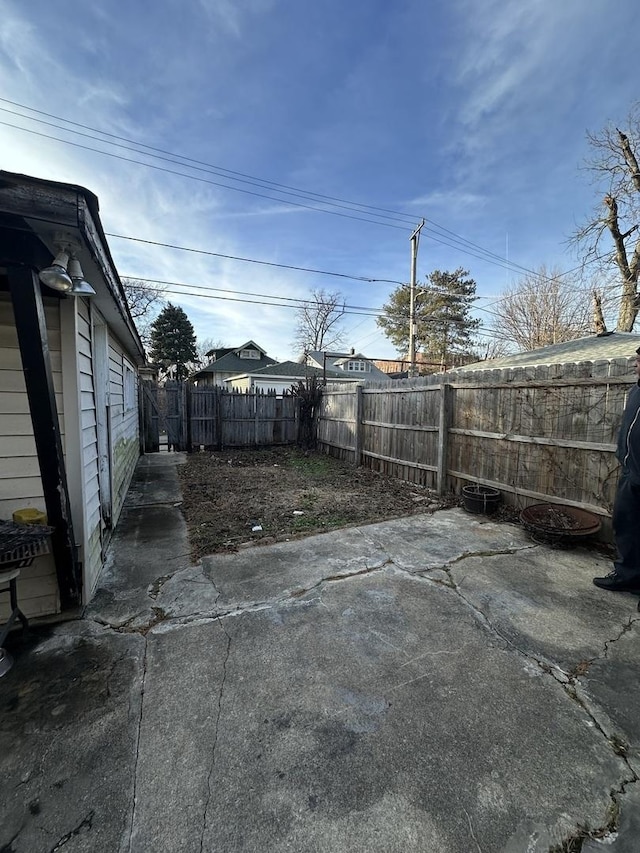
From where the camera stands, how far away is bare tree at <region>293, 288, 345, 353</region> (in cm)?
2969

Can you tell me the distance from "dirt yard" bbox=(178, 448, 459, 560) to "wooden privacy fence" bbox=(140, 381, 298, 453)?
157 cm

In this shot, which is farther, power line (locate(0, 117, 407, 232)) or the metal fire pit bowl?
power line (locate(0, 117, 407, 232))

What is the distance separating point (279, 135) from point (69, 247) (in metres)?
9.47

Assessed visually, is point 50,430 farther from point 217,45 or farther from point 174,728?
point 217,45

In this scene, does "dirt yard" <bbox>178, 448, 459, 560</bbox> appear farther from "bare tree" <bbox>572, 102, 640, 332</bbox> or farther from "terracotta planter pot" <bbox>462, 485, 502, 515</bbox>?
"bare tree" <bbox>572, 102, 640, 332</bbox>

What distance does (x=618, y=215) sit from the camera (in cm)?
1195

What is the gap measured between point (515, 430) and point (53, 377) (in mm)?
4663

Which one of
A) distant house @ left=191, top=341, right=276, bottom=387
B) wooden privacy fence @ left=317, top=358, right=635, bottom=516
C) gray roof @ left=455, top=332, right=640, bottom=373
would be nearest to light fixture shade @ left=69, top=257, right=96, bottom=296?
wooden privacy fence @ left=317, top=358, right=635, bottom=516

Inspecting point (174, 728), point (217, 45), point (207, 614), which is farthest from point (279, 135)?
point (174, 728)

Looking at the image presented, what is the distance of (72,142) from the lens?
8531 millimetres

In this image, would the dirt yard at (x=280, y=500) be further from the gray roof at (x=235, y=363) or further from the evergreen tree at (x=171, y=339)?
the evergreen tree at (x=171, y=339)

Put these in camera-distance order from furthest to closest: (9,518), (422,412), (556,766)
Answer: (422,412) → (9,518) → (556,766)

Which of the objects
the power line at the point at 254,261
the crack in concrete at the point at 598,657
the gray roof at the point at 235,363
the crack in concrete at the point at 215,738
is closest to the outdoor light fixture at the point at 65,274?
the crack in concrete at the point at 215,738

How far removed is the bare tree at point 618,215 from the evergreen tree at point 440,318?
33.4 feet
